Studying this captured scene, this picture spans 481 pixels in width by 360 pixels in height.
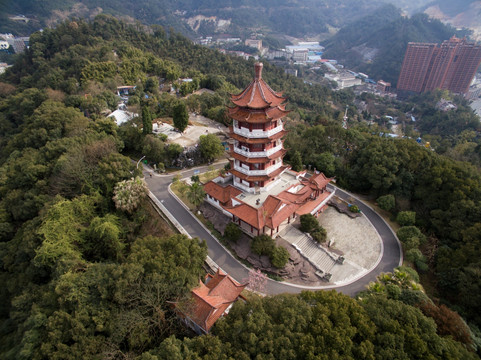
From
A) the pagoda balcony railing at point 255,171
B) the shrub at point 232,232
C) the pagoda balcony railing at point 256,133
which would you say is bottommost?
the shrub at point 232,232

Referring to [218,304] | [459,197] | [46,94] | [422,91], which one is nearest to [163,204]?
[218,304]

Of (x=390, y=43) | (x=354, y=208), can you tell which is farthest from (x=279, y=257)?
(x=390, y=43)

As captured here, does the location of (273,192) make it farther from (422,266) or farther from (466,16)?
(466,16)

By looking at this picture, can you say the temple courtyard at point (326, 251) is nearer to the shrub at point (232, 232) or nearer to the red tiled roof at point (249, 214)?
the shrub at point (232, 232)

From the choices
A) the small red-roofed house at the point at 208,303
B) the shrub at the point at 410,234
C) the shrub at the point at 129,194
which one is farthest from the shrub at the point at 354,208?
the shrub at the point at 129,194

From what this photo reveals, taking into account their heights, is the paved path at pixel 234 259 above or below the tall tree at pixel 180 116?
below

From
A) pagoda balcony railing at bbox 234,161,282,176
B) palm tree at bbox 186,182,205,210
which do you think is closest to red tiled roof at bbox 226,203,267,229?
pagoda balcony railing at bbox 234,161,282,176

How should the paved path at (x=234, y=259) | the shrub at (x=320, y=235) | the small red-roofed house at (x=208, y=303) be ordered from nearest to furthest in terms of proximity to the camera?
the small red-roofed house at (x=208, y=303)
the paved path at (x=234, y=259)
the shrub at (x=320, y=235)
